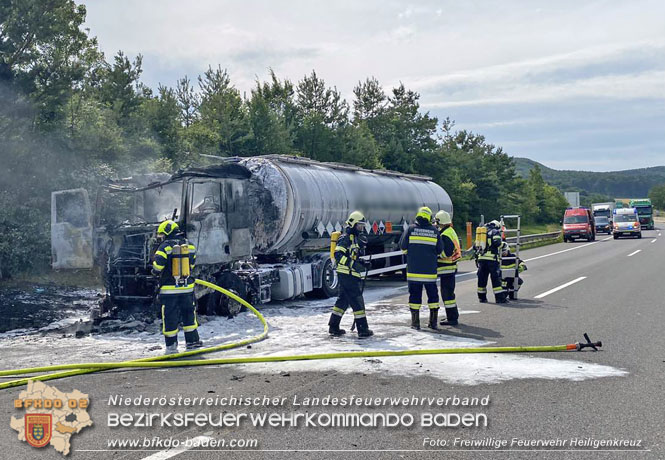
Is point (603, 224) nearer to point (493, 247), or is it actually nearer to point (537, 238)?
point (537, 238)

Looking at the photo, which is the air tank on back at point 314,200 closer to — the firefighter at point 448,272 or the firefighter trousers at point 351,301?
the firefighter at point 448,272

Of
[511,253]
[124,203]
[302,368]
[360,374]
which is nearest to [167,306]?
[302,368]

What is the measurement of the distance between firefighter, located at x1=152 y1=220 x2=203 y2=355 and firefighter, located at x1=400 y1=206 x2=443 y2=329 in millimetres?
3267

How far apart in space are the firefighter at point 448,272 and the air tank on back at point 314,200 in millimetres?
3814

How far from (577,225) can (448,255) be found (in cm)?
3276

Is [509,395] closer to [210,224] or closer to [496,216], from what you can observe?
[210,224]

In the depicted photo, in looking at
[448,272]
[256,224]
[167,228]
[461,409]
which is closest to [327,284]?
[256,224]

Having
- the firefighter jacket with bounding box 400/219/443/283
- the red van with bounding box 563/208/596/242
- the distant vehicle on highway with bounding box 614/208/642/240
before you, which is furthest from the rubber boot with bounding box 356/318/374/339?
the distant vehicle on highway with bounding box 614/208/642/240

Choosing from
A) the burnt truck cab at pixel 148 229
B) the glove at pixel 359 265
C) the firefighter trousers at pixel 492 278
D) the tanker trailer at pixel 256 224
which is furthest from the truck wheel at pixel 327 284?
the glove at pixel 359 265

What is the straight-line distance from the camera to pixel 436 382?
605 cm

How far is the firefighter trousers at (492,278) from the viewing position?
12.0 m

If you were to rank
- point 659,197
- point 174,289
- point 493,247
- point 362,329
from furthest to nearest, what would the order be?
point 659,197 → point 493,247 → point 362,329 → point 174,289

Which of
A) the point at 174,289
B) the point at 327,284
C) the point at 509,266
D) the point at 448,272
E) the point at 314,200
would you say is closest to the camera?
the point at 174,289

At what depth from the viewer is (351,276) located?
347 inches
